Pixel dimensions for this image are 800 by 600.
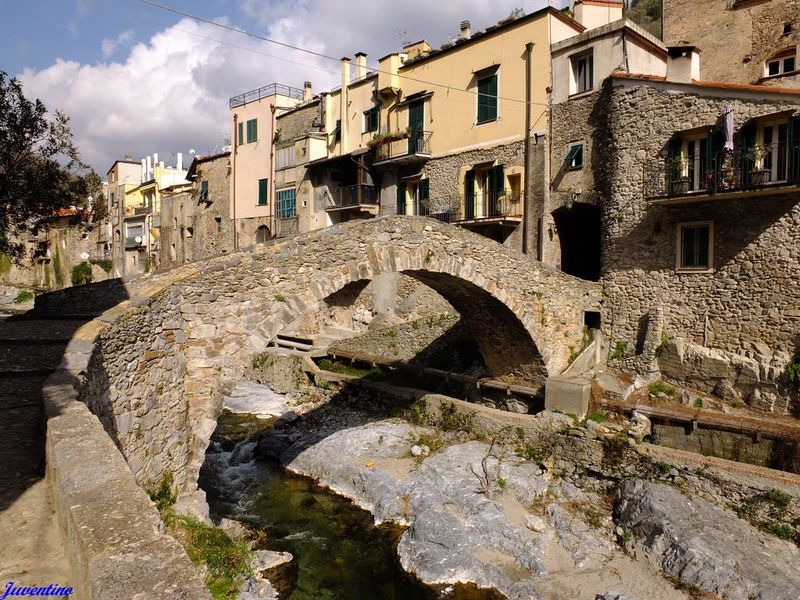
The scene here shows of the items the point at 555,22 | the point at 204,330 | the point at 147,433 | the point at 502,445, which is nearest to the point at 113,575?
the point at 147,433

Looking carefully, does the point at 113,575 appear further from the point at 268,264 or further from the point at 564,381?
the point at 564,381

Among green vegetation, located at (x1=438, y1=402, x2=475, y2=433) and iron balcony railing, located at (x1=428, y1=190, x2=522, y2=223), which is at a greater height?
iron balcony railing, located at (x1=428, y1=190, x2=522, y2=223)

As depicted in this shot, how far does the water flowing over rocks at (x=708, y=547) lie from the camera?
29.3 ft

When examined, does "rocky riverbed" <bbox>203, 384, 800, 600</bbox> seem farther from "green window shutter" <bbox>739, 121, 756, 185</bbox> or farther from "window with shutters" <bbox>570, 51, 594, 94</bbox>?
"window with shutters" <bbox>570, 51, 594, 94</bbox>

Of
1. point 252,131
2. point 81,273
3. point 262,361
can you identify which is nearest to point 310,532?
point 262,361

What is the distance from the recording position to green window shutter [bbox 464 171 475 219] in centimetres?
1967

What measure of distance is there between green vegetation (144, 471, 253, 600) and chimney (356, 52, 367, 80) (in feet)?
73.8

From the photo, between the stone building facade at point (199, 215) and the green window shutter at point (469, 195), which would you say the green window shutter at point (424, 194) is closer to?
the green window shutter at point (469, 195)

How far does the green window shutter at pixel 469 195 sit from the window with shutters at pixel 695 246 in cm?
729

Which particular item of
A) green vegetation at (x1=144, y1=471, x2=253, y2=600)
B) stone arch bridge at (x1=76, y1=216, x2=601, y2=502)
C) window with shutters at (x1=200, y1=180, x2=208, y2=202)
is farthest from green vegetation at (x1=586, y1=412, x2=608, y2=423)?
window with shutters at (x1=200, y1=180, x2=208, y2=202)

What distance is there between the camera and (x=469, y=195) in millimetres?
19750

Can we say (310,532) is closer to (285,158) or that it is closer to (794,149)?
(794,149)

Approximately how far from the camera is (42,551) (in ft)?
11.6

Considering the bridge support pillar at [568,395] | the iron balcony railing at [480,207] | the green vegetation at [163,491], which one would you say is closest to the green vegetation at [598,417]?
the bridge support pillar at [568,395]
